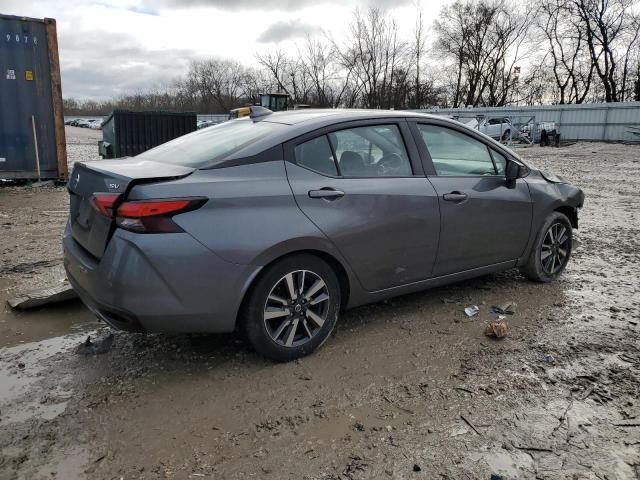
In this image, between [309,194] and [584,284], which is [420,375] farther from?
[584,284]

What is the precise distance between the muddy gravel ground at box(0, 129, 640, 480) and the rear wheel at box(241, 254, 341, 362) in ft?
0.47

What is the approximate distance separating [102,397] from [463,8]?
192 feet

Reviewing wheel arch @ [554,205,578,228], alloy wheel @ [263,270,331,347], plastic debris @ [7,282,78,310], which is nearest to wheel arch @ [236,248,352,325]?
alloy wheel @ [263,270,331,347]

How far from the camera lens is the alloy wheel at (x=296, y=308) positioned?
3113mm

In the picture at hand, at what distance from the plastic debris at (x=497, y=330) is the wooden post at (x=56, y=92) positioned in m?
10.2

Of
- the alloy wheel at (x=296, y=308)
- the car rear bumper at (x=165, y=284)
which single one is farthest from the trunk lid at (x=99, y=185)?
the alloy wheel at (x=296, y=308)

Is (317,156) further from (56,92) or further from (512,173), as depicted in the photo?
(56,92)

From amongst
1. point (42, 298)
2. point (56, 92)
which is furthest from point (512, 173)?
point (56, 92)

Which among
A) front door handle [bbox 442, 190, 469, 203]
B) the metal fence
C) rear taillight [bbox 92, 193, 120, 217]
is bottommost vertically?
front door handle [bbox 442, 190, 469, 203]

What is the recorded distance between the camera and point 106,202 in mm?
2801

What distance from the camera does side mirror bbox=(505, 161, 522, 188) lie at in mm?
4199

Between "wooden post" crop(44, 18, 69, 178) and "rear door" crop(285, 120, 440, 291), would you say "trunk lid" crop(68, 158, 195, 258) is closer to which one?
"rear door" crop(285, 120, 440, 291)

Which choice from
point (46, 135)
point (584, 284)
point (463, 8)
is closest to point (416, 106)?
point (463, 8)

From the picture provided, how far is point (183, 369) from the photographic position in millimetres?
3188
